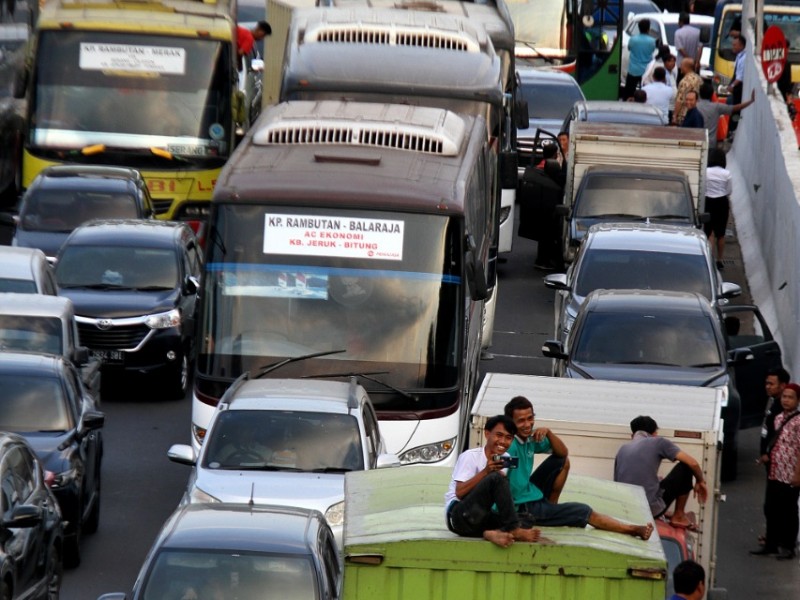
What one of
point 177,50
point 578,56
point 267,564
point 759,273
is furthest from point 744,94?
point 267,564

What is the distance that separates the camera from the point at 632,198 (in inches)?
1097

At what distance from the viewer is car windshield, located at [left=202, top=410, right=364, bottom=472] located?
15250 millimetres

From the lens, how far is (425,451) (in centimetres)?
1652

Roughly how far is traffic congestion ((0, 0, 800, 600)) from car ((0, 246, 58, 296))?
1.6 inches

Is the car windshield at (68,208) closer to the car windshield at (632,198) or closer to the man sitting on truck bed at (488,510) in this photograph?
the car windshield at (632,198)

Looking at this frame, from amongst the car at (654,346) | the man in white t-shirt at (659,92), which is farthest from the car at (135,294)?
the man in white t-shirt at (659,92)

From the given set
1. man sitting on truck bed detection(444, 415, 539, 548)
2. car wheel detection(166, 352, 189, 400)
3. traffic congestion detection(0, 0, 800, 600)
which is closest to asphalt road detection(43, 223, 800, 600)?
traffic congestion detection(0, 0, 800, 600)

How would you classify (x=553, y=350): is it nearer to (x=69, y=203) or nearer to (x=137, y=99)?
(x=69, y=203)

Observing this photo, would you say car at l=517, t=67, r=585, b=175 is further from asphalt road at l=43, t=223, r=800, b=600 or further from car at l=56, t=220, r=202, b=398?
car at l=56, t=220, r=202, b=398

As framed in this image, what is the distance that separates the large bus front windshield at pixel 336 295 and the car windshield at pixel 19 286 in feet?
16.6

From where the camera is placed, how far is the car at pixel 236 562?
38.1 feet

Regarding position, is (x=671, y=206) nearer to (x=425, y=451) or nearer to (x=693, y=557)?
(x=425, y=451)

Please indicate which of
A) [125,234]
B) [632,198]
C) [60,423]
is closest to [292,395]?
[60,423]

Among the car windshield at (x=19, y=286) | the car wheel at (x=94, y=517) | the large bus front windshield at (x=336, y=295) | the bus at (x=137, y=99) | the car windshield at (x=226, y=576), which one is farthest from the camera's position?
the bus at (x=137, y=99)
